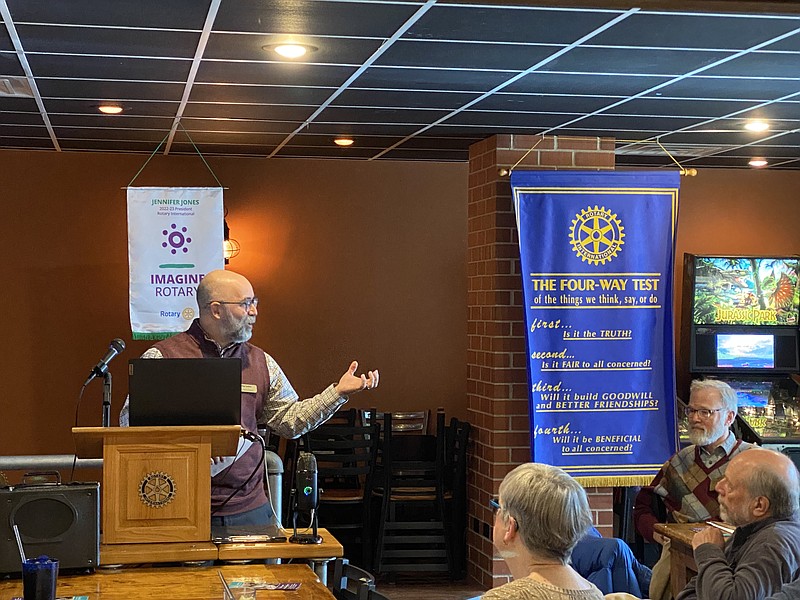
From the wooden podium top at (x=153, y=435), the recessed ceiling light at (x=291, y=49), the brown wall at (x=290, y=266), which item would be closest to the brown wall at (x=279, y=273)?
the brown wall at (x=290, y=266)

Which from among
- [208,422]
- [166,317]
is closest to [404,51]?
[208,422]

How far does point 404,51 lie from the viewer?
15.0ft

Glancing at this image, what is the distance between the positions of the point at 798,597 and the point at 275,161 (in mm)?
5601

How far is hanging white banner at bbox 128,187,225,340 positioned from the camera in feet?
22.9

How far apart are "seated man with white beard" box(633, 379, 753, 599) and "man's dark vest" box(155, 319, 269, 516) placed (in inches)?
75.7

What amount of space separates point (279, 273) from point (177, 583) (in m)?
4.94

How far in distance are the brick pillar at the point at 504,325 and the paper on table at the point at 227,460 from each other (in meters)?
2.54

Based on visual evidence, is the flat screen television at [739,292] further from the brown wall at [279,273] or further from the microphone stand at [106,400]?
the microphone stand at [106,400]

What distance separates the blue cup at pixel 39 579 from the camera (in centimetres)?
289

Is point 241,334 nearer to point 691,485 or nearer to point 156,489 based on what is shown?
point 156,489

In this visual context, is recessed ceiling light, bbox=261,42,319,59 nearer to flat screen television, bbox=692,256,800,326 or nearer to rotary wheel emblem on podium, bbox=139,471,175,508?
rotary wheel emblem on podium, bbox=139,471,175,508

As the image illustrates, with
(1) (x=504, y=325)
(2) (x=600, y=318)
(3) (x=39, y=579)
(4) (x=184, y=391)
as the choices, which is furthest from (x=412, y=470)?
(3) (x=39, y=579)

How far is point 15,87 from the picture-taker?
5449mm

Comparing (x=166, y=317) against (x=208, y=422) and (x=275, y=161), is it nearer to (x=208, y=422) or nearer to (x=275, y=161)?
(x=275, y=161)
